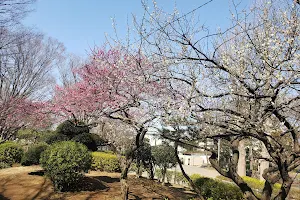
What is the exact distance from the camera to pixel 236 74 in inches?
140

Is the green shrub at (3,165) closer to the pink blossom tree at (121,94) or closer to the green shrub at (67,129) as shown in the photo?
the green shrub at (67,129)

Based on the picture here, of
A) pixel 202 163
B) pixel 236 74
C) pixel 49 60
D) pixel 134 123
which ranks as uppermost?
pixel 49 60

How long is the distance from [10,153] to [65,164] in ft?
20.6

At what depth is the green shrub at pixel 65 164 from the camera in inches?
299

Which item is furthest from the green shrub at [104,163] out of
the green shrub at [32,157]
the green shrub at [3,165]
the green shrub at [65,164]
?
the green shrub at [65,164]

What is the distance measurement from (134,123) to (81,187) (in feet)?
13.5

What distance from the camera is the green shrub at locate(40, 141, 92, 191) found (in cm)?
761

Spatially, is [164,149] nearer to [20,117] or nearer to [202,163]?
[20,117]

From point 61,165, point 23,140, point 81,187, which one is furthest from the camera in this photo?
point 23,140

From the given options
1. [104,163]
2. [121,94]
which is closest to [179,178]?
[104,163]

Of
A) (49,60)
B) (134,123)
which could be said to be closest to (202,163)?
(49,60)

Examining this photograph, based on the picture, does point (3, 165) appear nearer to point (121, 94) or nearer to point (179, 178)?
point (121, 94)

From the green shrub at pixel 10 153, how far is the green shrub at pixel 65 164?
16.9 feet

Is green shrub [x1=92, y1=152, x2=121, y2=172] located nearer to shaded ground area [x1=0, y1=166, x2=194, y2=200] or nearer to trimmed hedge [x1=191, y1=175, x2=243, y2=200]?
shaded ground area [x1=0, y1=166, x2=194, y2=200]
